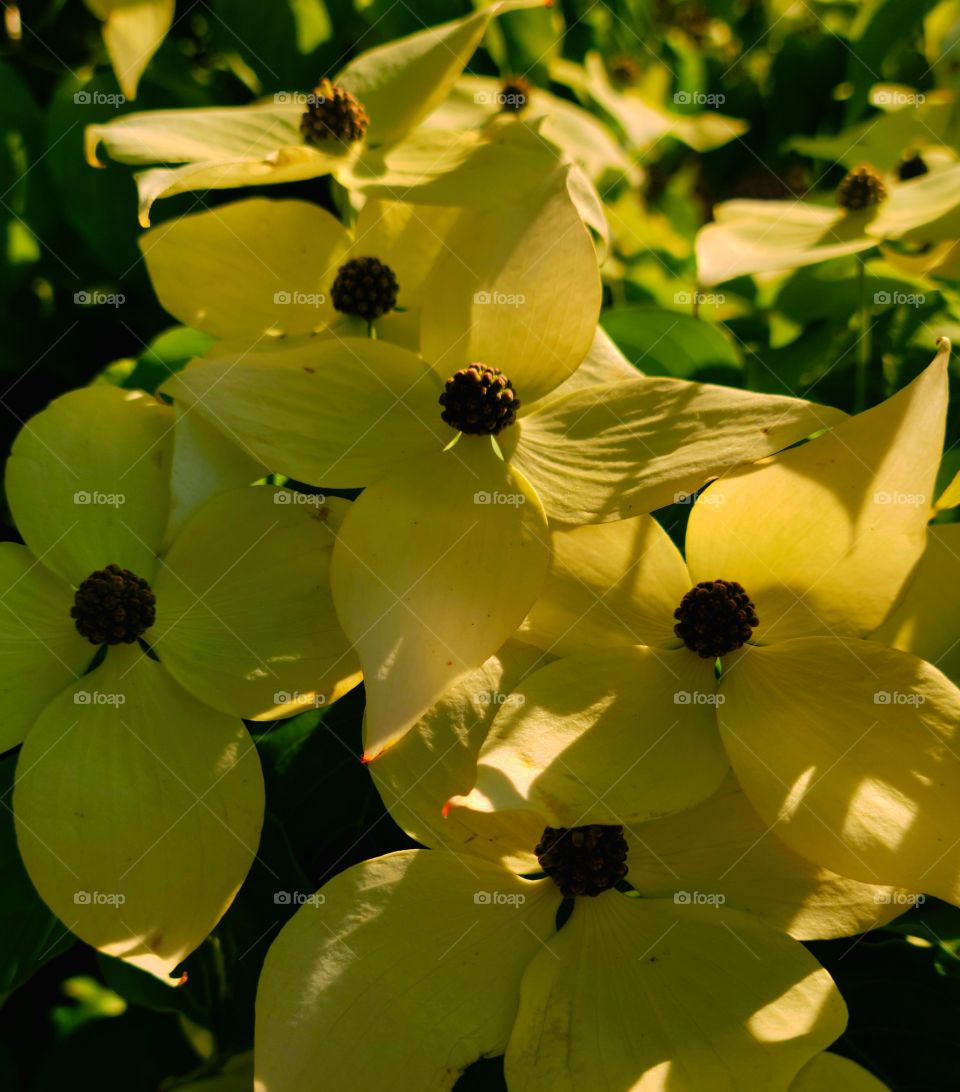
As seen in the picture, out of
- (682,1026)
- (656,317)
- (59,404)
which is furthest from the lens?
(656,317)

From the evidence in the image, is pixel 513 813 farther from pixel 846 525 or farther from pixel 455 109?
pixel 455 109

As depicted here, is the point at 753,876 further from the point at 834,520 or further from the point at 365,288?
the point at 365,288

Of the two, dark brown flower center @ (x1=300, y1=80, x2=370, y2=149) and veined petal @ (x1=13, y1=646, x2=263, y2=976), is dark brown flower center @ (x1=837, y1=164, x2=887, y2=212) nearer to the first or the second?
dark brown flower center @ (x1=300, y1=80, x2=370, y2=149)

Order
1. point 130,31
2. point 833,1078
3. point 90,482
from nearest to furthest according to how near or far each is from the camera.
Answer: point 833,1078 → point 90,482 → point 130,31

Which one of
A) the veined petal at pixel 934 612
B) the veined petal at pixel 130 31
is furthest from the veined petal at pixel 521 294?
the veined petal at pixel 130 31

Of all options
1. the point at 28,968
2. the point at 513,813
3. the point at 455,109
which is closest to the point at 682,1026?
the point at 513,813

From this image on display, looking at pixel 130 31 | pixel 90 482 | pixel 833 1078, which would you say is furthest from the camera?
pixel 130 31

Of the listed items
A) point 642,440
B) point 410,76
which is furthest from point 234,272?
point 642,440
